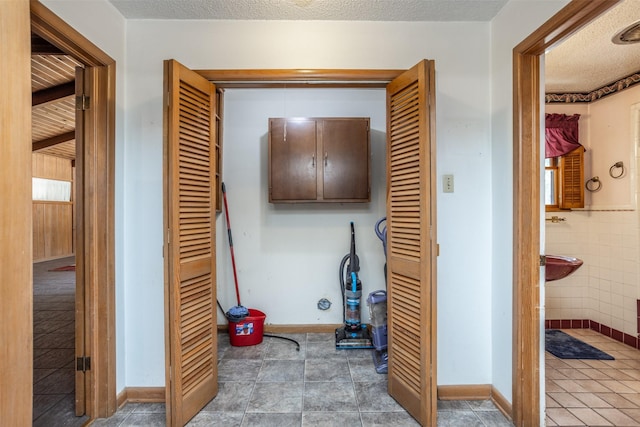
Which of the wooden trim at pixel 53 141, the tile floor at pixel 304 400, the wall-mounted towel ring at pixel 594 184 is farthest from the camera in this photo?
the wooden trim at pixel 53 141

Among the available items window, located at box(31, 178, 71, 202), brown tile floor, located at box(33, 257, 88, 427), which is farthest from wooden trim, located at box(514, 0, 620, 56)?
window, located at box(31, 178, 71, 202)

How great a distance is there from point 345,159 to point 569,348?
2577 millimetres

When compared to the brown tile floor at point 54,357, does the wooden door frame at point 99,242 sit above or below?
above

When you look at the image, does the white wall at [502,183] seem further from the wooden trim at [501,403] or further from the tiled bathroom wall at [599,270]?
the tiled bathroom wall at [599,270]

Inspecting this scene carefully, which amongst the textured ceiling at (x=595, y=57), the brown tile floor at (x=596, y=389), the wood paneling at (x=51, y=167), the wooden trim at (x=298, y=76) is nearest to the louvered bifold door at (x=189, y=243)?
the wooden trim at (x=298, y=76)

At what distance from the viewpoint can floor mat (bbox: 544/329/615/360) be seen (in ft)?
8.38

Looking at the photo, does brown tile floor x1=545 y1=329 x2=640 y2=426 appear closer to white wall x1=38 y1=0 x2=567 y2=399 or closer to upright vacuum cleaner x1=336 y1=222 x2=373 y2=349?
white wall x1=38 y1=0 x2=567 y2=399

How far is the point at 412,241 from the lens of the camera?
70.1 inches

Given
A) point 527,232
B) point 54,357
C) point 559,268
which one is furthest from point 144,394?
point 559,268

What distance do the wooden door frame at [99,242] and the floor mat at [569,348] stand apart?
336 centimetres

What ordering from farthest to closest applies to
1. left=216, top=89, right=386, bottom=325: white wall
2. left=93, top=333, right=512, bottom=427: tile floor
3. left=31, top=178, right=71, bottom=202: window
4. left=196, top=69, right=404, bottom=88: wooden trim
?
left=31, top=178, right=71, bottom=202: window → left=216, top=89, right=386, bottom=325: white wall → left=196, top=69, right=404, bottom=88: wooden trim → left=93, top=333, right=512, bottom=427: tile floor

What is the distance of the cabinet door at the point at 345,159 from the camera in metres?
2.82

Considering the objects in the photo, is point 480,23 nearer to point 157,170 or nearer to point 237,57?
point 237,57

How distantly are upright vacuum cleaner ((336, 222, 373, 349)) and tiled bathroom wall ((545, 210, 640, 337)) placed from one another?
1.93 meters
